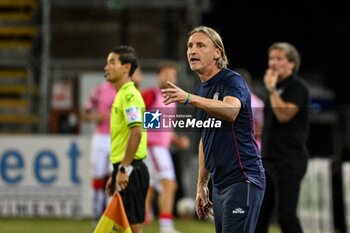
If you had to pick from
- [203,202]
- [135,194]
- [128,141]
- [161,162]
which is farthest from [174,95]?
[161,162]

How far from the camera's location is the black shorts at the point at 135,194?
9367 millimetres

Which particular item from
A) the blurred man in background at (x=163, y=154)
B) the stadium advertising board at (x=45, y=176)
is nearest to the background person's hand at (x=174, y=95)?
the blurred man in background at (x=163, y=154)

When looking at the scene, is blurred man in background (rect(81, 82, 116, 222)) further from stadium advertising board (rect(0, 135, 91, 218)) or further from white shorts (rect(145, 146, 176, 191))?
stadium advertising board (rect(0, 135, 91, 218))

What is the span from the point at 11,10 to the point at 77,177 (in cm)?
526

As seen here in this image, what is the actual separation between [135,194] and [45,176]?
7756 millimetres

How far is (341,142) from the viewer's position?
1556 cm

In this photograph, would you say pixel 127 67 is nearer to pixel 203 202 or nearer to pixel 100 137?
pixel 203 202

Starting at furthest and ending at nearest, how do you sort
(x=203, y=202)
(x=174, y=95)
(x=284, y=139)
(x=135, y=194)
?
(x=284, y=139) < (x=135, y=194) < (x=203, y=202) < (x=174, y=95)

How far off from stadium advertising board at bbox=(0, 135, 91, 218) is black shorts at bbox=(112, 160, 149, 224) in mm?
7589

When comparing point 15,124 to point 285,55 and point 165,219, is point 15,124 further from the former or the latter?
point 285,55

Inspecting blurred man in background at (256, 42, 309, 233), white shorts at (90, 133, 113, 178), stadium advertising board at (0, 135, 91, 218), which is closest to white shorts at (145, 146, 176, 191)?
white shorts at (90, 133, 113, 178)

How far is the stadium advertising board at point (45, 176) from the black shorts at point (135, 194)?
7589 millimetres

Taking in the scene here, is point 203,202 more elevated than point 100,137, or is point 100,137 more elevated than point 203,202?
point 203,202

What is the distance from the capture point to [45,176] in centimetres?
1698
